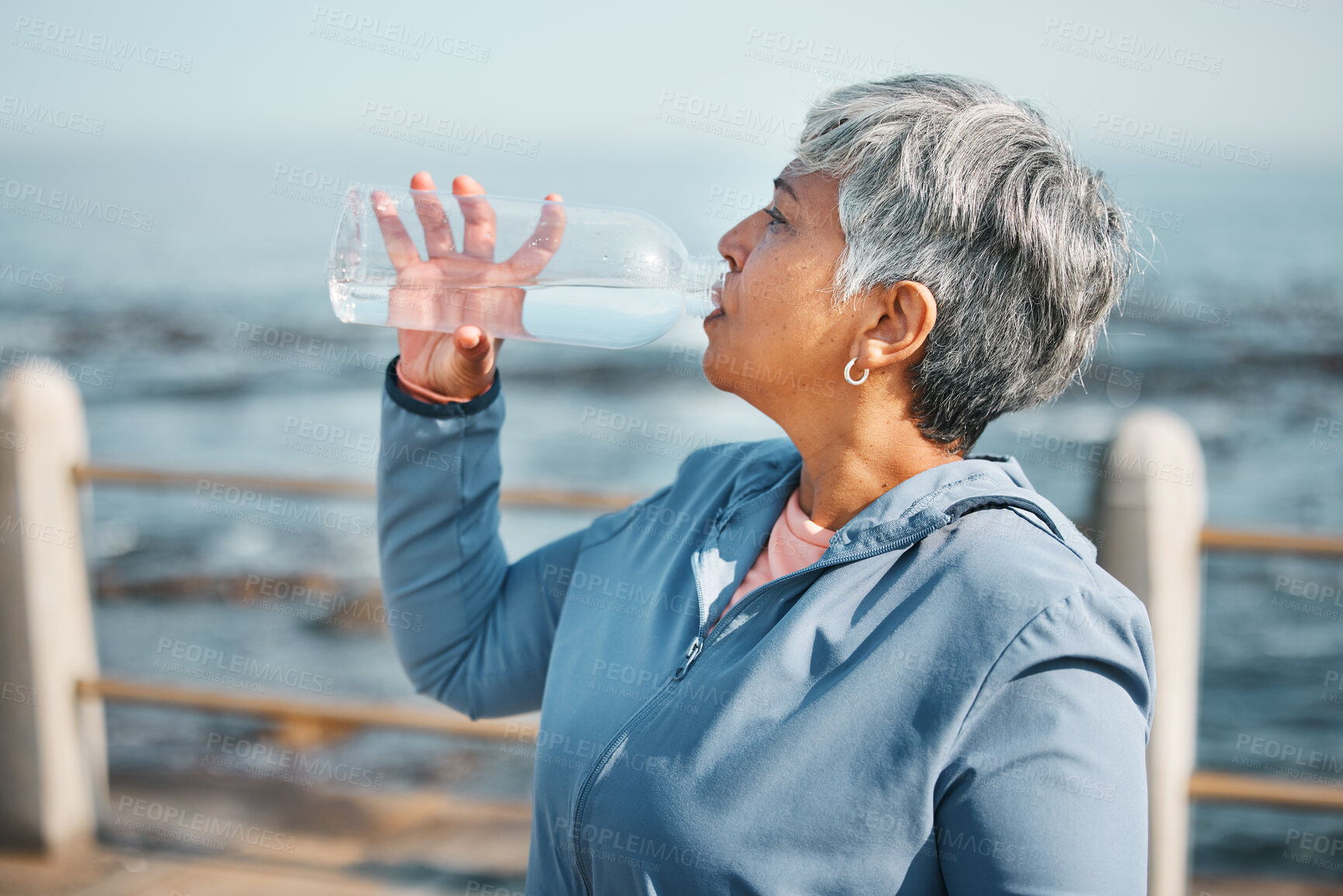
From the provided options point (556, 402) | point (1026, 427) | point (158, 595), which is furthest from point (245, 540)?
point (1026, 427)

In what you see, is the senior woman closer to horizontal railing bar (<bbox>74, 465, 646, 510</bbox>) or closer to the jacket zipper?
the jacket zipper

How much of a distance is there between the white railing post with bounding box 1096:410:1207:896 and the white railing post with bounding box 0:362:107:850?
315 centimetres

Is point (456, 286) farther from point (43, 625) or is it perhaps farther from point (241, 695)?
Answer: point (43, 625)

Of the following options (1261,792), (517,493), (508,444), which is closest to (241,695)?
(517,493)

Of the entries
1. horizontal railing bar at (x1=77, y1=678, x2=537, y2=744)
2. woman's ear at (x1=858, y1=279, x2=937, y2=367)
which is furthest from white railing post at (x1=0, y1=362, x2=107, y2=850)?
woman's ear at (x1=858, y1=279, x2=937, y2=367)

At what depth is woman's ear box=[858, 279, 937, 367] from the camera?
1459 mm

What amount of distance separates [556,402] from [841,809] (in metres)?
21.6

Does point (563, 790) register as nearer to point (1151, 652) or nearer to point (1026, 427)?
point (1151, 652)

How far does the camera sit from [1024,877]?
3.70 ft

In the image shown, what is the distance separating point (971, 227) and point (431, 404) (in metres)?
0.94

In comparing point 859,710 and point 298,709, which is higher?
point 859,710

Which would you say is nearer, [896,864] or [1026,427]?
[896,864]

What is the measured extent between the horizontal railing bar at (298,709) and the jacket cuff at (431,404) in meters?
1.40

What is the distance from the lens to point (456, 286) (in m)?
1.88
